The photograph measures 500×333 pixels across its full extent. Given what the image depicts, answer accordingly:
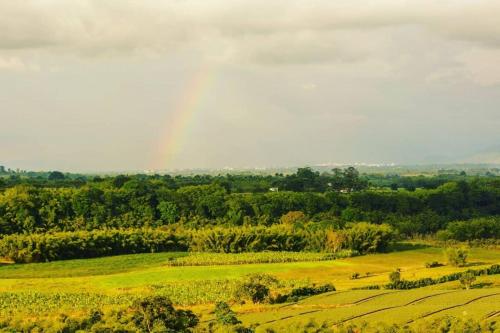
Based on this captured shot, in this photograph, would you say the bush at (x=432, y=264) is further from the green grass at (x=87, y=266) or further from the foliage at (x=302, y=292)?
the green grass at (x=87, y=266)

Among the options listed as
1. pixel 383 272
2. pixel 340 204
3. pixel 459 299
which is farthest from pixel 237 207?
pixel 459 299

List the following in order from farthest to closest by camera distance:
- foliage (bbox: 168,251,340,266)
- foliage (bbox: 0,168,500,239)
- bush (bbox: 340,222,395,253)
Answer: foliage (bbox: 0,168,500,239)
bush (bbox: 340,222,395,253)
foliage (bbox: 168,251,340,266)

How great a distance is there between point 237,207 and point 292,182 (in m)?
50.6

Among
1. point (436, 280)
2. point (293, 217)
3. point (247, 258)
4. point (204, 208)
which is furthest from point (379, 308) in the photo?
point (204, 208)

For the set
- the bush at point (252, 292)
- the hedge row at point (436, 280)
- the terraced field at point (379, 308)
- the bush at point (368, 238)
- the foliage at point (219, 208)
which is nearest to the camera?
the terraced field at point (379, 308)

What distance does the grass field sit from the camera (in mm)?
45906

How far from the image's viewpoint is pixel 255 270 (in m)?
79.5

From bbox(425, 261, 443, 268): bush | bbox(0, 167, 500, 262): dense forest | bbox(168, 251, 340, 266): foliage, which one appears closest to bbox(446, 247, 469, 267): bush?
bbox(425, 261, 443, 268): bush

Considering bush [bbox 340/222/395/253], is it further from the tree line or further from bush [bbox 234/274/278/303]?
bush [bbox 234/274/278/303]

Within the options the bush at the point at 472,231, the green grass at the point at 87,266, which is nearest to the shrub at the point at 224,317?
the green grass at the point at 87,266

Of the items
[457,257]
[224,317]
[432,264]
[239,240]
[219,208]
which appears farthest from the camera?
[219,208]

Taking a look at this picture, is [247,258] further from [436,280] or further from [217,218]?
[436,280]

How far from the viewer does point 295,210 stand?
12250 centimetres

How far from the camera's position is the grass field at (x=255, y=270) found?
4591 centimetres
